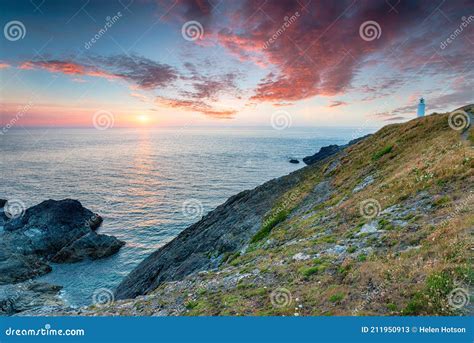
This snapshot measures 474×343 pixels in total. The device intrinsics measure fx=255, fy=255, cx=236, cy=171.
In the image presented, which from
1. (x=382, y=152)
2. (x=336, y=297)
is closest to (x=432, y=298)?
(x=336, y=297)

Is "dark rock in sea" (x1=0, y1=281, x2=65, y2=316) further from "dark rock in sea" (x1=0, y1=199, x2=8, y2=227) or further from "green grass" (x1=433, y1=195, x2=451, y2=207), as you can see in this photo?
"green grass" (x1=433, y1=195, x2=451, y2=207)

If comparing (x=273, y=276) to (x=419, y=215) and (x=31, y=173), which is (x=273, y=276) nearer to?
(x=419, y=215)

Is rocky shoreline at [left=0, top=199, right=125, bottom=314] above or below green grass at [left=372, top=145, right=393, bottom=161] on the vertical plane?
below

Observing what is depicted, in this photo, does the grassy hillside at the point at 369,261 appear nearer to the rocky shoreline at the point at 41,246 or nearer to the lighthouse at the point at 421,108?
the rocky shoreline at the point at 41,246

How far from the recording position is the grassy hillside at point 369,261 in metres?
9.67

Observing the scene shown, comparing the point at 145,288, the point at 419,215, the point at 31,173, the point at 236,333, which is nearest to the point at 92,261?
the point at 145,288

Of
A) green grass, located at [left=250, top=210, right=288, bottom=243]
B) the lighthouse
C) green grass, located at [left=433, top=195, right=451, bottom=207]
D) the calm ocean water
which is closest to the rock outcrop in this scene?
green grass, located at [left=250, top=210, right=288, bottom=243]

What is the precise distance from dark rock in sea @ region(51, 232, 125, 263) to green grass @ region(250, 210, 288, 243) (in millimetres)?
31087

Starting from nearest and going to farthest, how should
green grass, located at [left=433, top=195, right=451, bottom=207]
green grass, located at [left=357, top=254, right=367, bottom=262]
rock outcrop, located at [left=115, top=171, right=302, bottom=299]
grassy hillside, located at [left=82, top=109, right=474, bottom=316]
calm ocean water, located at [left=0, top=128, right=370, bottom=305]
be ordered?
grassy hillside, located at [left=82, top=109, right=474, bottom=316]
green grass, located at [left=357, top=254, right=367, bottom=262]
green grass, located at [left=433, top=195, right=451, bottom=207]
rock outcrop, located at [left=115, top=171, right=302, bottom=299]
calm ocean water, located at [left=0, top=128, right=370, bottom=305]

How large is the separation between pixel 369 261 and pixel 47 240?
56088 millimetres

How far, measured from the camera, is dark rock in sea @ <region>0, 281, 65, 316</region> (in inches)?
1188

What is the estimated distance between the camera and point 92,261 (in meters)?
44.4

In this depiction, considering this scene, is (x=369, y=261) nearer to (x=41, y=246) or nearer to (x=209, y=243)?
(x=209, y=243)

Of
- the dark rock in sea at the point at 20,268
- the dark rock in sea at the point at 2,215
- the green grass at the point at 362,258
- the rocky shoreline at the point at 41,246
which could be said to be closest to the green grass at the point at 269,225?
the green grass at the point at 362,258
